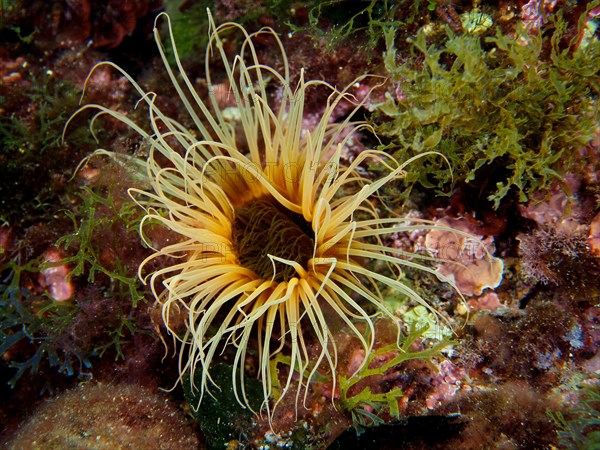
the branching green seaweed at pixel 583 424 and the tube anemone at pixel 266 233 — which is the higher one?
the tube anemone at pixel 266 233

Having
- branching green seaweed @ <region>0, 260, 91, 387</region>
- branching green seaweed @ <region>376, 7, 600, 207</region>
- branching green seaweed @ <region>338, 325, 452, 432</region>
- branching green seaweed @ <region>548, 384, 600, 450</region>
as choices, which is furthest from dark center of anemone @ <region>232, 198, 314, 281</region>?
branching green seaweed @ <region>548, 384, 600, 450</region>

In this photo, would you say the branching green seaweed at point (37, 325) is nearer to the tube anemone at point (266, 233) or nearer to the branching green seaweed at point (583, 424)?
the tube anemone at point (266, 233)

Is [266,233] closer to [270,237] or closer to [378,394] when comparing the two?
[270,237]

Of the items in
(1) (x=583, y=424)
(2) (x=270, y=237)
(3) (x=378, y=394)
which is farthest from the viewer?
(2) (x=270, y=237)

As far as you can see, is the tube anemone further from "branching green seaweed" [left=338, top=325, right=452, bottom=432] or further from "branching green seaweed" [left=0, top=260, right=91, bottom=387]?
"branching green seaweed" [left=0, top=260, right=91, bottom=387]

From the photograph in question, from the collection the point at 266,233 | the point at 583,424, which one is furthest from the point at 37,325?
the point at 583,424

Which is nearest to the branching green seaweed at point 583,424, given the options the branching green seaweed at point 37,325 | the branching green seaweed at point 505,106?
the branching green seaweed at point 505,106
